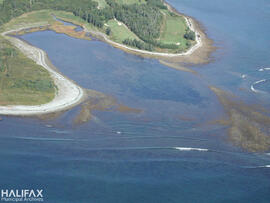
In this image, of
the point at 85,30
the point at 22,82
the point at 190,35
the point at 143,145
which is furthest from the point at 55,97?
the point at 190,35

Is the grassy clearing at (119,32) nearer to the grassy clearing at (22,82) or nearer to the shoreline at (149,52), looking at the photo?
the shoreline at (149,52)

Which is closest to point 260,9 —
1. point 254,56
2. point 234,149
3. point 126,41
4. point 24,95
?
point 254,56

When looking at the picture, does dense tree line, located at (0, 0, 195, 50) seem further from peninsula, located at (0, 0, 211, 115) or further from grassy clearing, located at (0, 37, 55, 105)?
grassy clearing, located at (0, 37, 55, 105)

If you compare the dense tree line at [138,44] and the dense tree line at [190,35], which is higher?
the dense tree line at [190,35]

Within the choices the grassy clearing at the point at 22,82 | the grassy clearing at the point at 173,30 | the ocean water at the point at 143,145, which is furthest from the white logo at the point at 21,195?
the grassy clearing at the point at 173,30

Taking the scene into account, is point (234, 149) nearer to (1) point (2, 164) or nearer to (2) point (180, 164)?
(2) point (180, 164)

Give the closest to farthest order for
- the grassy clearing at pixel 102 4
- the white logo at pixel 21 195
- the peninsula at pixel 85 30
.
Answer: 1. the white logo at pixel 21 195
2. the peninsula at pixel 85 30
3. the grassy clearing at pixel 102 4

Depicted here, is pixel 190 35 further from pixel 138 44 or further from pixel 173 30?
pixel 138 44
